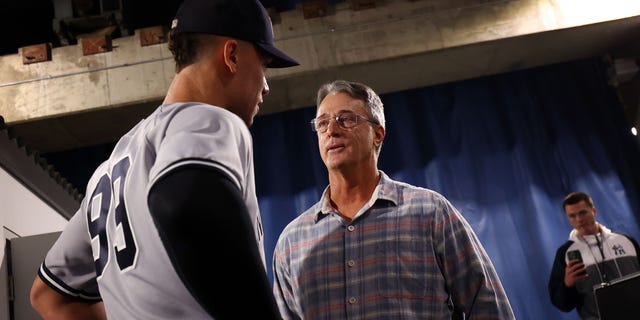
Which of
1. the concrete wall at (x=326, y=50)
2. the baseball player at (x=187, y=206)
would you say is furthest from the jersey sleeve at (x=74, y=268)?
the concrete wall at (x=326, y=50)

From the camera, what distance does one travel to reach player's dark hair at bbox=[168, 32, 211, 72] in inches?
46.5

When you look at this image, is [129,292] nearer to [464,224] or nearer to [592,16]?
[464,224]

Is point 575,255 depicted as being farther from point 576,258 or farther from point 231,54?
point 231,54

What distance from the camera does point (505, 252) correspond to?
16.9ft

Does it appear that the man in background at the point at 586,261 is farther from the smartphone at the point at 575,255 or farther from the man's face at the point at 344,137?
the man's face at the point at 344,137

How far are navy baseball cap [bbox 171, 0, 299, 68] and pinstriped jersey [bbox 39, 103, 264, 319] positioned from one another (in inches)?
6.6

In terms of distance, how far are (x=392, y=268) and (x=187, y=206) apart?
1.07 m

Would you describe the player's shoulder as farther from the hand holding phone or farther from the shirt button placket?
the hand holding phone

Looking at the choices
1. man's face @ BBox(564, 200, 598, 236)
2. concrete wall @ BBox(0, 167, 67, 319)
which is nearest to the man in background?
man's face @ BBox(564, 200, 598, 236)

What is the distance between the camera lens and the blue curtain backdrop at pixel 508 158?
5.18 m

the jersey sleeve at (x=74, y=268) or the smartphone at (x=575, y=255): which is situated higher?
the jersey sleeve at (x=74, y=268)

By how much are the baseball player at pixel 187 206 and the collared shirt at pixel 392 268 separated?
756 millimetres

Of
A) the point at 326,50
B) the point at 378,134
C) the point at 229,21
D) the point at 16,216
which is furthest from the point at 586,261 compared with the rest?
the point at 229,21

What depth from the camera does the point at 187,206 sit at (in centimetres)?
87
